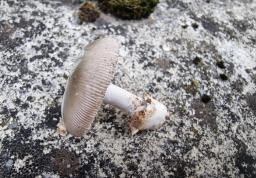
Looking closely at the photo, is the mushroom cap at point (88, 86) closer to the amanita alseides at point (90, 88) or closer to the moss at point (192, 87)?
the amanita alseides at point (90, 88)

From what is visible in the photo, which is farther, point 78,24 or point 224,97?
point 78,24

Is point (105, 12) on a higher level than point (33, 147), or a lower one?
higher

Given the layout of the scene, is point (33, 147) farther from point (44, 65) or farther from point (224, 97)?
point (224, 97)

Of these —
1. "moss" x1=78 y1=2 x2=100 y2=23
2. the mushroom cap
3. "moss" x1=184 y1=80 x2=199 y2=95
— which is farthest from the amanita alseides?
"moss" x1=78 y1=2 x2=100 y2=23

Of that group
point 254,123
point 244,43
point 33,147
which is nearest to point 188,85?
point 254,123

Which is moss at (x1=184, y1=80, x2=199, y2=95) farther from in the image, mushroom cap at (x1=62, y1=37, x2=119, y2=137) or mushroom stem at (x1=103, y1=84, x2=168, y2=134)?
mushroom cap at (x1=62, y1=37, x2=119, y2=137)

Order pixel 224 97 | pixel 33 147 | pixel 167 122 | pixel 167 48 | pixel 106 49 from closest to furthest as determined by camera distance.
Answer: pixel 106 49, pixel 33 147, pixel 167 122, pixel 224 97, pixel 167 48
